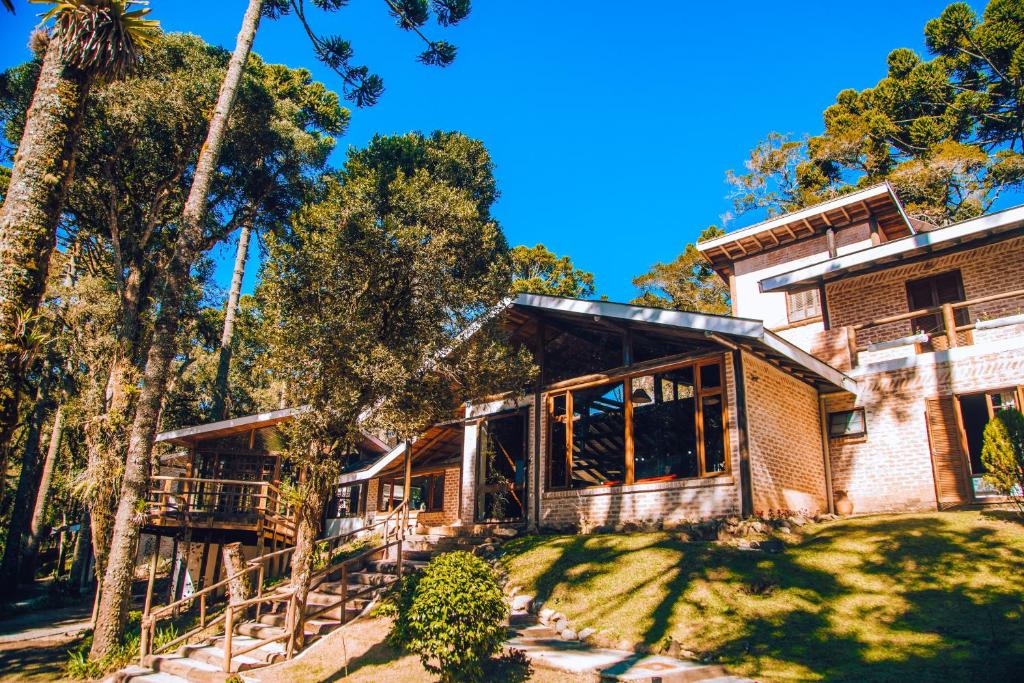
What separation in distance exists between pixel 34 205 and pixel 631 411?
35.9 ft

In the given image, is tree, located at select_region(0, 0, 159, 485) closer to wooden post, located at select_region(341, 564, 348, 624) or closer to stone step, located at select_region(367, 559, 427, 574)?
wooden post, located at select_region(341, 564, 348, 624)

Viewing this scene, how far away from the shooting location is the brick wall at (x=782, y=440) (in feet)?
42.9

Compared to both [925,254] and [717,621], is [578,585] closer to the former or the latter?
[717,621]

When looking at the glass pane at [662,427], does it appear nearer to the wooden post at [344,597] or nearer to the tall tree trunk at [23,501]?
the wooden post at [344,597]

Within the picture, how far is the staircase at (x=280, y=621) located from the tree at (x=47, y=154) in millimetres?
5652

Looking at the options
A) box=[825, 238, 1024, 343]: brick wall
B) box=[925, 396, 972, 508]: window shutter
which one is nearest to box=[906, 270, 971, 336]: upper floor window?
box=[825, 238, 1024, 343]: brick wall

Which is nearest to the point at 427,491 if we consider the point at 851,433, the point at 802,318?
the point at 802,318

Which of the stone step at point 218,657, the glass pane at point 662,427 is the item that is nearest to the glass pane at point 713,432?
the glass pane at point 662,427

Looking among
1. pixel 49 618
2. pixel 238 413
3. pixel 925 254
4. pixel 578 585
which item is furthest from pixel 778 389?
pixel 238 413

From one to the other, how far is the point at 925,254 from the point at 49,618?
2544cm

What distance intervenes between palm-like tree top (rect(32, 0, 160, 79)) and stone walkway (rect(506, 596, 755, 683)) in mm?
9020

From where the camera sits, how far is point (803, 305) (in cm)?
1877

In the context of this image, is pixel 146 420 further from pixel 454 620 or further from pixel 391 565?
pixel 454 620

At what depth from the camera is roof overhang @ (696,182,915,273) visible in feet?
61.5
